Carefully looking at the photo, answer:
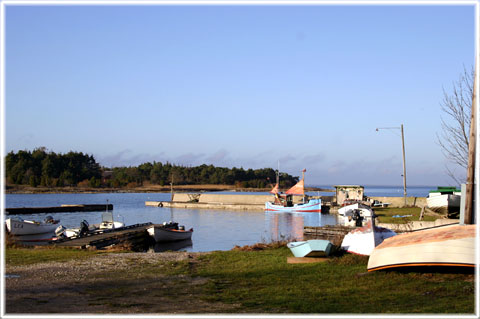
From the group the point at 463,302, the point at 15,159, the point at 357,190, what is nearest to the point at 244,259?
the point at 463,302

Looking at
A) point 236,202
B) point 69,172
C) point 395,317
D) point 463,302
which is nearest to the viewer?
point 395,317

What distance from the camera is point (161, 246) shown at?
105ft

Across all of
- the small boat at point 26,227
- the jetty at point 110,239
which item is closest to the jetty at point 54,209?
the small boat at point 26,227

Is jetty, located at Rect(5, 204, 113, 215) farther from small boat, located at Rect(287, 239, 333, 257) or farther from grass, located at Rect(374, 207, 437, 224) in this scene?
small boat, located at Rect(287, 239, 333, 257)

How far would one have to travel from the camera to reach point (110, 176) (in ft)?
563

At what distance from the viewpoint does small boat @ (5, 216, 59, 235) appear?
2991cm

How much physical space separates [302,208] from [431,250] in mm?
55269

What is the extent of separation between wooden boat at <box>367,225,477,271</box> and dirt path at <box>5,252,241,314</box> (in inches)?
165

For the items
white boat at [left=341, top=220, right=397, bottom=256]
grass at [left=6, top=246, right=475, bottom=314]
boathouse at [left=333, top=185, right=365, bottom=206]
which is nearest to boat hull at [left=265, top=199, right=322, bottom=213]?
boathouse at [left=333, top=185, right=365, bottom=206]

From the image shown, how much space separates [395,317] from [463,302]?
1.86 meters

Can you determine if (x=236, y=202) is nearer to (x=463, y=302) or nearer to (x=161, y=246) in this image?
(x=161, y=246)

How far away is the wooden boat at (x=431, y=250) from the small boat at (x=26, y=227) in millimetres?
23665

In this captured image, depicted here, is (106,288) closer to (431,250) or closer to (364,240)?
(431,250)

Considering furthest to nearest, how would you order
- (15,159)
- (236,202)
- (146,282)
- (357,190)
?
(15,159), (236,202), (357,190), (146,282)
